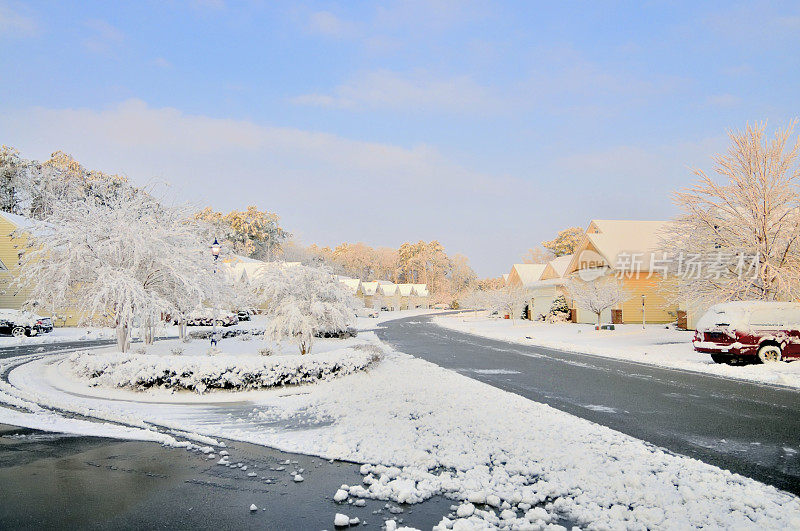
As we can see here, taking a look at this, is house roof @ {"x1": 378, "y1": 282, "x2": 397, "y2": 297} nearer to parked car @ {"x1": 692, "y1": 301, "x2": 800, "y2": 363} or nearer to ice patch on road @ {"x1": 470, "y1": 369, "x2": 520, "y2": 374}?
ice patch on road @ {"x1": 470, "y1": 369, "x2": 520, "y2": 374}

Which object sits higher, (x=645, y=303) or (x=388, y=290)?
(x=388, y=290)

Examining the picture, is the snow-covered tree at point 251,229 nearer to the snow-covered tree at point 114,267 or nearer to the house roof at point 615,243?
the house roof at point 615,243

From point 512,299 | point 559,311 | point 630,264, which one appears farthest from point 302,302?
point 512,299

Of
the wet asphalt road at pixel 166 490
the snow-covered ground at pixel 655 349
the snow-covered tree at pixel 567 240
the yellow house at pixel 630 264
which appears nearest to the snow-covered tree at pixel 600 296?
the snow-covered ground at pixel 655 349

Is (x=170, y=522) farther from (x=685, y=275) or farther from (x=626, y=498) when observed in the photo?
(x=685, y=275)

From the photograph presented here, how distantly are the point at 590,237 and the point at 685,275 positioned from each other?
→ 16.9 meters

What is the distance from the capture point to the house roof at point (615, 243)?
3634 cm

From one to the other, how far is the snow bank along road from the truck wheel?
2.74 metres

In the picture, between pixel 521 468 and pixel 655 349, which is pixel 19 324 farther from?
pixel 655 349

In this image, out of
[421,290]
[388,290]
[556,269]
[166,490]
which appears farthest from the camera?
[421,290]

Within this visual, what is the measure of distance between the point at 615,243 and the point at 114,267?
33325 mm

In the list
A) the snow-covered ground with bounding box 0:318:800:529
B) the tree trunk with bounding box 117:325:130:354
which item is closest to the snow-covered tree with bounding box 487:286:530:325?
the snow-covered ground with bounding box 0:318:800:529

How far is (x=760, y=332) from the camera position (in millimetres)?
15789

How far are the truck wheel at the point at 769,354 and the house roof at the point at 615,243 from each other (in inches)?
803
